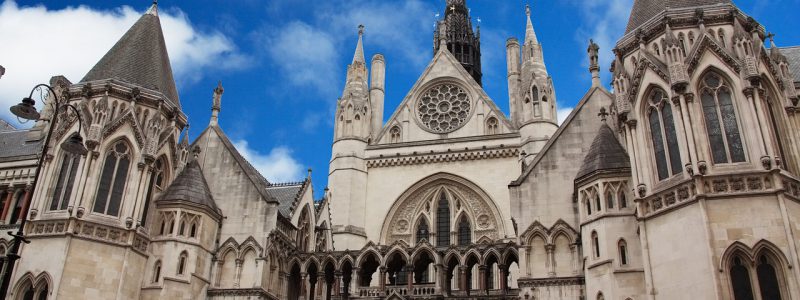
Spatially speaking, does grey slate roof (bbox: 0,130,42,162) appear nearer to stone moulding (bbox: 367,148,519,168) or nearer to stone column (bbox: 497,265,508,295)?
stone moulding (bbox: 367,148,519,168)

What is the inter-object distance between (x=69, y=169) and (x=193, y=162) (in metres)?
5.19

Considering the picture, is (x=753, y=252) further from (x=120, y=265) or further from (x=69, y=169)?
(x=69, y=169)

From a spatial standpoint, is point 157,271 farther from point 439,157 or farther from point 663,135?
point 439,157

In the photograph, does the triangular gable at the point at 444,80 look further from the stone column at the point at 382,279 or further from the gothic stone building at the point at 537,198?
the stone column at the point at 382,279

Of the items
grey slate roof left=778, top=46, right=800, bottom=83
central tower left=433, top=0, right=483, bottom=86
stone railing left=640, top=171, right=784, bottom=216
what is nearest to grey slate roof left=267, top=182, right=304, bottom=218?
stone railing left=640, top=171, right=784, bottom=216

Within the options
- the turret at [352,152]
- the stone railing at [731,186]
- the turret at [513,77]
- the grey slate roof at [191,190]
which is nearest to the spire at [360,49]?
the turret at [352,152]

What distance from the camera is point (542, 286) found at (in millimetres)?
23359

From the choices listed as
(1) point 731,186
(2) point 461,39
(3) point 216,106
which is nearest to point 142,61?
(3) point 216,106

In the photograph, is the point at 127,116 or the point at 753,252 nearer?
the point at 753,252

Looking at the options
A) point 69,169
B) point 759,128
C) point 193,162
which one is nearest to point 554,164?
point 759,128

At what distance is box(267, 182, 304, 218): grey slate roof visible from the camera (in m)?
31.2

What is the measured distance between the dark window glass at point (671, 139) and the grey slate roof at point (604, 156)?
1872 mm

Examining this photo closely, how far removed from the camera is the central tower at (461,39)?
194 feet

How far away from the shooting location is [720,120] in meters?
20.3
